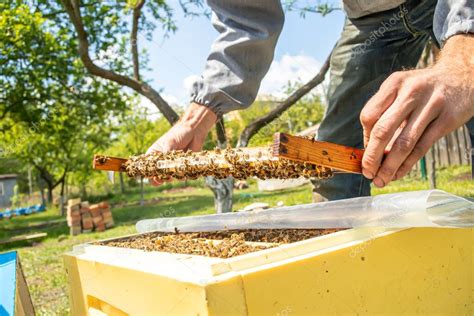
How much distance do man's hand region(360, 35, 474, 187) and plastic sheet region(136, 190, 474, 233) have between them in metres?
0.08

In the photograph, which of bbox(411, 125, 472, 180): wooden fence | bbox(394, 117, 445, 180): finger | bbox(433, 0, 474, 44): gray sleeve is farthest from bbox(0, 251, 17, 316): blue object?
bbox(411, 125, 472, 180): wooden fence

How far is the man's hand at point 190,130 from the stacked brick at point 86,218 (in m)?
9.23

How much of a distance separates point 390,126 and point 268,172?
1.30 ft

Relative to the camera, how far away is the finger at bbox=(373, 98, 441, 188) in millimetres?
1003

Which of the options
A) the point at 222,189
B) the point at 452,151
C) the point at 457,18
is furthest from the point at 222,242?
the point at 452,151

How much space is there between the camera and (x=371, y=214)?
1.13m

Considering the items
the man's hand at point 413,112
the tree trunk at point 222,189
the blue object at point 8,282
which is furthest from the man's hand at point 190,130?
the tree trunk at point 222,189

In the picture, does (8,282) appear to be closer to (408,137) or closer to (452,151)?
(408,137)

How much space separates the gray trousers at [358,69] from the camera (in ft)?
6.53

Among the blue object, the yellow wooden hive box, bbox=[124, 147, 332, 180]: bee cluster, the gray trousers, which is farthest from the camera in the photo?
the gray trousers

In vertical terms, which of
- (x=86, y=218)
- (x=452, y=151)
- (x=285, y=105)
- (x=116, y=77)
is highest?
(x=116, y=77)

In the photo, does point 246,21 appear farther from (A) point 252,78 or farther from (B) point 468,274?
(B) point 468,274

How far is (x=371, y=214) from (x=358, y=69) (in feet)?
3.52

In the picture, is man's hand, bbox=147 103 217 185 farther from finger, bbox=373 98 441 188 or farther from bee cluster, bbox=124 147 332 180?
finger, bbox=373 98 441 188
